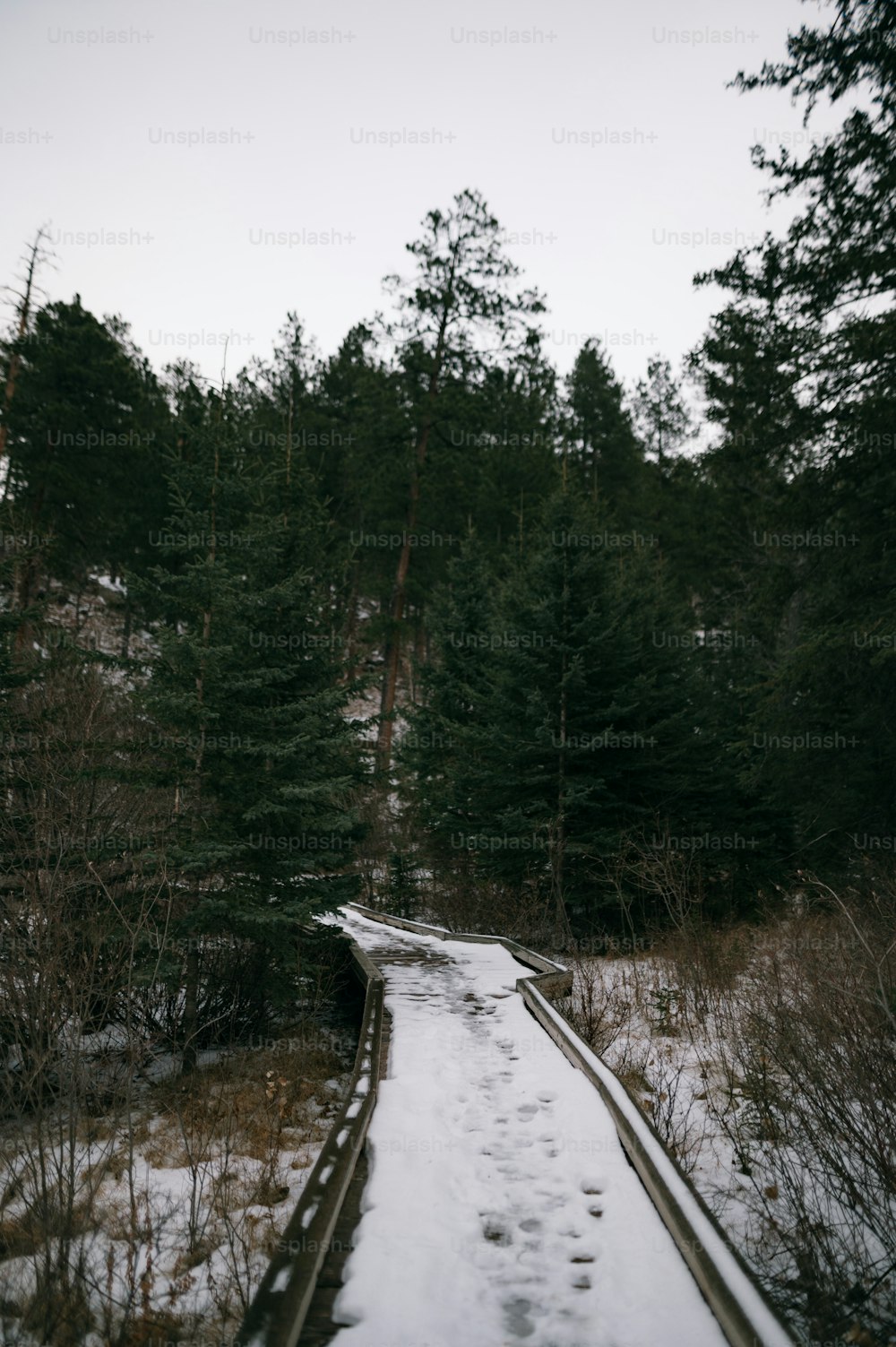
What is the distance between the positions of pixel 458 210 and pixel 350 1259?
26937 millimetres

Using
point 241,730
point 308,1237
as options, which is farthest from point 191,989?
point 308,1237

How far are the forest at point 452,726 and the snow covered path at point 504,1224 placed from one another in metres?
1.03

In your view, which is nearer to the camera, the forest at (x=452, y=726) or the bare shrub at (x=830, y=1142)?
the bare shrub at (x=830, y=1142)

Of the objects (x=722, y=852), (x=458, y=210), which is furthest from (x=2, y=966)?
(x=458, y=210)

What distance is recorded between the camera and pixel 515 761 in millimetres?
15203

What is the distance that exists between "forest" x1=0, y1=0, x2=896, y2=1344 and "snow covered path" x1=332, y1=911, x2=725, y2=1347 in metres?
1.03

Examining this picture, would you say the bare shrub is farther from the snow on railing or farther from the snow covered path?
the snow on railing

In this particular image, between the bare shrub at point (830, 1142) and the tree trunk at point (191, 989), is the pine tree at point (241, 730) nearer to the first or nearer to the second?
the tree trunk at point (191, 989)

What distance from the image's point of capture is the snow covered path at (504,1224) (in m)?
3.49

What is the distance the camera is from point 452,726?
1706 cm

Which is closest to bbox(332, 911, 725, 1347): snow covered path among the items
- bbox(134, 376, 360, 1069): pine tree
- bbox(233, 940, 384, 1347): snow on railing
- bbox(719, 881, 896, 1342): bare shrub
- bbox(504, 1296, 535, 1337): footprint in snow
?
bbox(504, 1296, 535, 1337): footprint in snow

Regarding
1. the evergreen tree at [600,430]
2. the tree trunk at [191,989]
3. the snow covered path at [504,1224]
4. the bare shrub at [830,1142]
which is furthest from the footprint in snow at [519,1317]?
the evergreen tree at [600,430]

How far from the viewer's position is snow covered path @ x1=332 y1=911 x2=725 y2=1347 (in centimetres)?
349

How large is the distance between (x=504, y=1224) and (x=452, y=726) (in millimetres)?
12893
